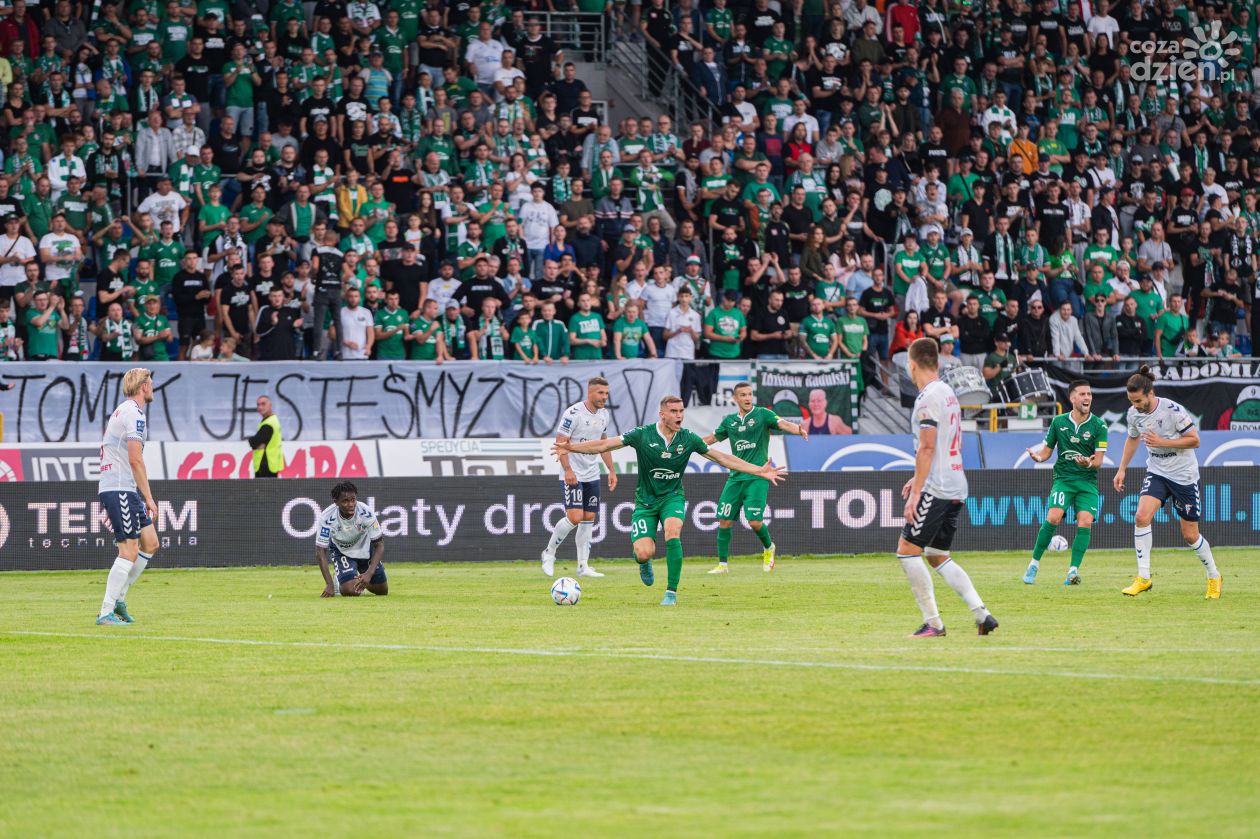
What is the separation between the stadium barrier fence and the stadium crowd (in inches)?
121

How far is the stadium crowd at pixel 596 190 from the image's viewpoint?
28.7 m

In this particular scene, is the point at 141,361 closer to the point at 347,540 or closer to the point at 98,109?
the point at 98,109

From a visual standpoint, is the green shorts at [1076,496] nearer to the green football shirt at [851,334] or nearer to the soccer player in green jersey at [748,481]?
the soccer player in green jersey at [748,481]

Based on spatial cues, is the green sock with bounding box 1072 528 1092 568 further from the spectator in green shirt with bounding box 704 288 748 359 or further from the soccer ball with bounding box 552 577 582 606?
the spectator in green shirt with bounding box 704 288 748 359

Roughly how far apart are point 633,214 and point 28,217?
1030 cm

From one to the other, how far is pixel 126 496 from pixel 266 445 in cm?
1073

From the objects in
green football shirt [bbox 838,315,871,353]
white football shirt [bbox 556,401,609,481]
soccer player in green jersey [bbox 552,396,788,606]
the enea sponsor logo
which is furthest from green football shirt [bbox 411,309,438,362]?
soccer player in green jersey [bbox 552,396,788,606]

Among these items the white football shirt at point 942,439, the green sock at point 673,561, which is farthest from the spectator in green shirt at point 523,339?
the white football shirt at point 942,439

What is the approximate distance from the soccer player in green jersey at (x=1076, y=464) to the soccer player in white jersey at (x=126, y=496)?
34.0 feet

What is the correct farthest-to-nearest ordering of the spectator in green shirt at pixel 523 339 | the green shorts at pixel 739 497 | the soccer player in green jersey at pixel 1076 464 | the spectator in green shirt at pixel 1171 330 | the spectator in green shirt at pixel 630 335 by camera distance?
the spectator in green shirt at pixel 1171 330
the spectator in green shirt at pixel 630 335
the spectator in green shirt at pixel 523 339
the green shorts at pixel 739 497
the soccer player in green jersey at pixel 1076 464

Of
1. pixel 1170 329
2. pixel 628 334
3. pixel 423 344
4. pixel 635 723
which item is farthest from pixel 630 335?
pixel 635 723

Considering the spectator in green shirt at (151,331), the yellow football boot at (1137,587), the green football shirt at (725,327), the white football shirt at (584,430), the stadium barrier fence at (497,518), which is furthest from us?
the green football shirt at (725,327)

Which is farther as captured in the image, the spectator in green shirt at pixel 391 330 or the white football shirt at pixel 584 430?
the spectator in green shirt at pixel 391 330

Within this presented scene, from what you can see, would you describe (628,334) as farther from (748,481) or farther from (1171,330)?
(1171,330)
